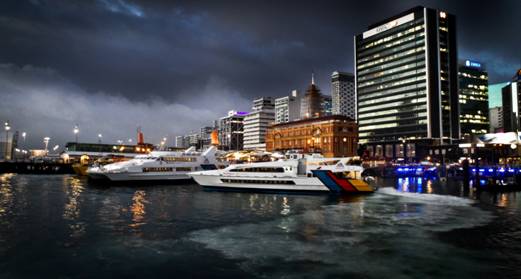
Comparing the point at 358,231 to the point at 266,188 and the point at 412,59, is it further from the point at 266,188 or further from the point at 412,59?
the point at 412,59

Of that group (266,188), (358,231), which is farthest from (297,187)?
(358,231)

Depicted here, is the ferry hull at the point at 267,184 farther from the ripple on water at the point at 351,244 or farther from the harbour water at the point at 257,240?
the ripple on water at the point at 351,244

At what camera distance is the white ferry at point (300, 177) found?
154 ft

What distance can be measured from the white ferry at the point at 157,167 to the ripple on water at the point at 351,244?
38.8 meters

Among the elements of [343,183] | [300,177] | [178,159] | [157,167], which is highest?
[178,159]

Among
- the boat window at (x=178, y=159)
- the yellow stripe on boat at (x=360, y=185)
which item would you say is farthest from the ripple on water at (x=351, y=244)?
the boat window at (x=178, y=159)

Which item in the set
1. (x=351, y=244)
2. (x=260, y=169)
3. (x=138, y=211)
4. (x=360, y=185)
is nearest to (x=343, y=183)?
(x=360, y=185)

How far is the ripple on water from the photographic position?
15977mm

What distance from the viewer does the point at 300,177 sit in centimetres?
4728

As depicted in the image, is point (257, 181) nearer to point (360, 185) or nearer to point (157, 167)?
point (360, 185)

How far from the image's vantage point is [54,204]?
36.1 metres

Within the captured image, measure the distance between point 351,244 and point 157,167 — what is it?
50.0 metres

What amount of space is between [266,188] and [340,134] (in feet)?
391

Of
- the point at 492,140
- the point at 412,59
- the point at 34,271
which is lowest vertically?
the point at 34,271
